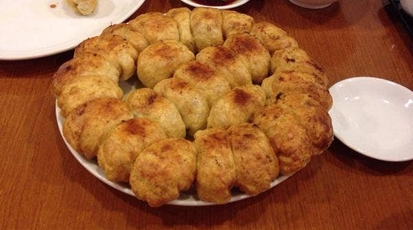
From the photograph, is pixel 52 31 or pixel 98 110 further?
pixel 52 31

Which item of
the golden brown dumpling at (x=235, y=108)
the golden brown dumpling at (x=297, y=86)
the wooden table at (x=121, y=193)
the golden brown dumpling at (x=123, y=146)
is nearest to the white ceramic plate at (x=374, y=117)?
the wooden table at (x=121, y=193)

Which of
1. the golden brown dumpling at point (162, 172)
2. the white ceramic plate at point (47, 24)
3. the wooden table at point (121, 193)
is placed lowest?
the wooden table at point (121, 193)

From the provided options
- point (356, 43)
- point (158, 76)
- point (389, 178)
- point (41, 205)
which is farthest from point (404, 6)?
point (41, 205)

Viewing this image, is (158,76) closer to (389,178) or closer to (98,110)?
(98,110)

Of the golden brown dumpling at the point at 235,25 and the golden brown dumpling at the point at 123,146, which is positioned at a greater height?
the golden brown dumpling at the point at 235,25

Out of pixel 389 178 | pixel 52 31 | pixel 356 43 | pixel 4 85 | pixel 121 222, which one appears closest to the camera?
pixel 121 222

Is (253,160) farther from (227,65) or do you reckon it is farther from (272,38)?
(272,38)

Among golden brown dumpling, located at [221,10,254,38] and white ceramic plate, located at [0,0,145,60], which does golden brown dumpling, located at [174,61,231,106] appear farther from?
white ceramic plate, located at [0,0,145,60]

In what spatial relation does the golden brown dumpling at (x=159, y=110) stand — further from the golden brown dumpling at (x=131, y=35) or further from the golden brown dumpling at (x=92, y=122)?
the golden brown dumpling at (x=131, y=35)
